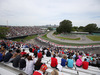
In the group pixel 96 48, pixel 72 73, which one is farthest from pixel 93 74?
pixel 96 48

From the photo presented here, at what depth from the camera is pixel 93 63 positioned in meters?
5.88

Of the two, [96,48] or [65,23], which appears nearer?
[96,48]

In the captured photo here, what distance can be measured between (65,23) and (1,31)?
49083 millimetres

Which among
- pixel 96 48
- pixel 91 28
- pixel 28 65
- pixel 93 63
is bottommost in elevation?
pixel 96 48

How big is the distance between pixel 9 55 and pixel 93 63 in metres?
7.88

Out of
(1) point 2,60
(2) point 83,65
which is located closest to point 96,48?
(2) point 83,65

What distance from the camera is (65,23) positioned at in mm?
54969

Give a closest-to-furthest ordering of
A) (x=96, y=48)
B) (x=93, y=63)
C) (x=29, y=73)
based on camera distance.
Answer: (x=29, y=73) → (x=93, y=63) → (x=96, y=48)

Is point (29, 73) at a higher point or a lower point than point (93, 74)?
higher

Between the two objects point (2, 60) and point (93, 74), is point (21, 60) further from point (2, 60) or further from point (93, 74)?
point (93, 74)

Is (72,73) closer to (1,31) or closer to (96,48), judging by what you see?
(96,48)

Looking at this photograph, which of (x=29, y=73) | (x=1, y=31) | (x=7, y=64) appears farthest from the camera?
(x=1, y=31)

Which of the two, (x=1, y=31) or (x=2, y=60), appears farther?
(x=1, y=31)

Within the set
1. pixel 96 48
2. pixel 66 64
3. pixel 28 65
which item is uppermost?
pixel 28 65
